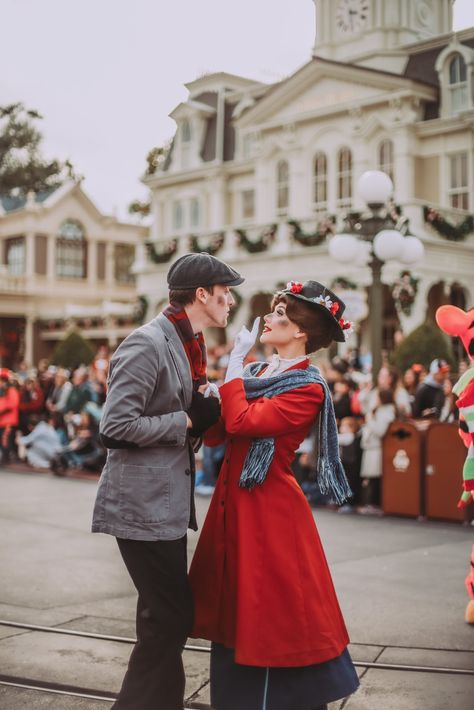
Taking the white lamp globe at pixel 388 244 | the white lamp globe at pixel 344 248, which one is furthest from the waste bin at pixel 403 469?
the white lamp globe at pixel 344 248

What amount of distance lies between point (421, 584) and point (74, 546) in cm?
314

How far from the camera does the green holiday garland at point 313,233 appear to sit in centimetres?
2286

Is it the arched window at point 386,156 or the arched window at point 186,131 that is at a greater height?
the arched window at point 186,131

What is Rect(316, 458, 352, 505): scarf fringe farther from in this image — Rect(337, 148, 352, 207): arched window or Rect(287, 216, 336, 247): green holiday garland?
Rect(337, 148, 352, 207): arched window

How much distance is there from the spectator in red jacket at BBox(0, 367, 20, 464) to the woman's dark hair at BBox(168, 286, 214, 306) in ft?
42.3

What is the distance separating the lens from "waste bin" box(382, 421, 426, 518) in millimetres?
10148

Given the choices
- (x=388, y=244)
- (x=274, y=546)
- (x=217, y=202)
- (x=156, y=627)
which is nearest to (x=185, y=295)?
(x=274, y=546)

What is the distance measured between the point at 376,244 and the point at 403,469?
2.65m

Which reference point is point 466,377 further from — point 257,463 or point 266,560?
point 266,560

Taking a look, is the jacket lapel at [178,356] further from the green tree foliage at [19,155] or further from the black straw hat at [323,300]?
the green tree foliage at [19,155]

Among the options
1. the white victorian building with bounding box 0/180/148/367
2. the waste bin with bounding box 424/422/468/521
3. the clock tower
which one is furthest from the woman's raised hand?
the white victorian building with bounding box 0/180/148/367

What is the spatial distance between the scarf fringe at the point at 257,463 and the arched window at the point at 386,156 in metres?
21.7

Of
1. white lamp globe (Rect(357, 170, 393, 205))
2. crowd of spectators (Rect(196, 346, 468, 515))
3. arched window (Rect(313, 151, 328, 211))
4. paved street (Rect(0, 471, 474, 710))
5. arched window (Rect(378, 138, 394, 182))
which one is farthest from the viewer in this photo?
arched window (Rect(313, 151, 328, 211))

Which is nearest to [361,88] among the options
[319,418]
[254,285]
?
[254,285]
